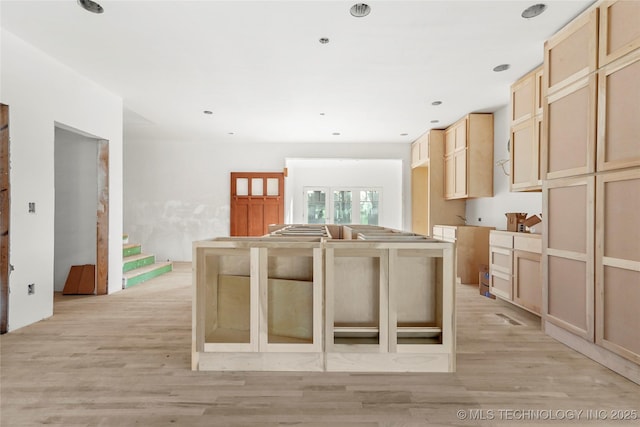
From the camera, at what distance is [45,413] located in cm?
167

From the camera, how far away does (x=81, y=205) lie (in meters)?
4.25

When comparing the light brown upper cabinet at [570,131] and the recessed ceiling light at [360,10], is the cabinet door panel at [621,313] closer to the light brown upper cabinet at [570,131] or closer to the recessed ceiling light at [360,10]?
the light brown upper cabinet at [570,131]

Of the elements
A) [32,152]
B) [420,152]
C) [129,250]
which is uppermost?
[420,152]

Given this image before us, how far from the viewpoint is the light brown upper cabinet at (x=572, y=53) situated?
93.2 inches

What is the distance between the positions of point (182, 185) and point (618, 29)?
7.20m

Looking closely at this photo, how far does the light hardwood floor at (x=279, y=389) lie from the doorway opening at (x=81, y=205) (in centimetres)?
165

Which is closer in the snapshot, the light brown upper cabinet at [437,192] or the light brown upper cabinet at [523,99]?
the light brown upper cabinet at [523,99]

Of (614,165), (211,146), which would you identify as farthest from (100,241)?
(614,165)

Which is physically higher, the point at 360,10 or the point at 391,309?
the point at 360,10

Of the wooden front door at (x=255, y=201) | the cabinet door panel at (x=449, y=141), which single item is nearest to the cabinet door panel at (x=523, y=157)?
the cabinet door panel at (x=449, y=141)

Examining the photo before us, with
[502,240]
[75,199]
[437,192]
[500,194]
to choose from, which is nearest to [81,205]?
[75,199]

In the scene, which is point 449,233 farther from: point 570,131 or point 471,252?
point 570,131

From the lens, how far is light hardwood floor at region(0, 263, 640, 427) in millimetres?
1638

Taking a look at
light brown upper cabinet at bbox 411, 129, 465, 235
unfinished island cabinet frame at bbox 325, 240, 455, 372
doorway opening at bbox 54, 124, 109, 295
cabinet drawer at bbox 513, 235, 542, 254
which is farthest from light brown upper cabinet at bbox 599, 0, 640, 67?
doorway opening at bbox 54, 124, 109, 295
